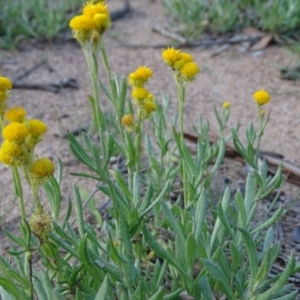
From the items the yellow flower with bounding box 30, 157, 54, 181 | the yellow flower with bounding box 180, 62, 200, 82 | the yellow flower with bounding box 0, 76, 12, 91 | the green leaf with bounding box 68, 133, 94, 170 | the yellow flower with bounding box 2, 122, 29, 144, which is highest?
the yellow flower with bounding box 0, 76, 12, 91

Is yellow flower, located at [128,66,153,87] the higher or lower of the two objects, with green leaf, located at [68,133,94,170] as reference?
higher

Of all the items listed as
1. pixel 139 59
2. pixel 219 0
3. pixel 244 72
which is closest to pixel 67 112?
pixel 139 59

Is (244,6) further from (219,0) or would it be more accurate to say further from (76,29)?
(76,29)

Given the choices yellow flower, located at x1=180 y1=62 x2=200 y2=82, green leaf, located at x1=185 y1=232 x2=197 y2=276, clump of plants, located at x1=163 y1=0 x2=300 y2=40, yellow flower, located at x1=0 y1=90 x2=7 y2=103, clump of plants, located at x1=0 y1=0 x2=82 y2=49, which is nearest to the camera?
yellow flower, located at x1=0 y1=90 x2=7 y2=103

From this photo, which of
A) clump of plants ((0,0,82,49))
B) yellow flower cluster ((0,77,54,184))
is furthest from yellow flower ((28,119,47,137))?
clump of plants ((0,0,82,49))

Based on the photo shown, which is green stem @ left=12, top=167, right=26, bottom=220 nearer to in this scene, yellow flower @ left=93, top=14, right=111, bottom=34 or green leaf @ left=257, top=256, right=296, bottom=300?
yellow flower @ left=93, top=14, right=111, bottom=34

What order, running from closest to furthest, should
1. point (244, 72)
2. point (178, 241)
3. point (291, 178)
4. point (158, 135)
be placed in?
point (178, 241), point (158, 135), point (291, 178), point (244, 72)

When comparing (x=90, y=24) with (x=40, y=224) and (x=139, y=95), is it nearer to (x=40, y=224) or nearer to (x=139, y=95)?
(x=139, y=95)
